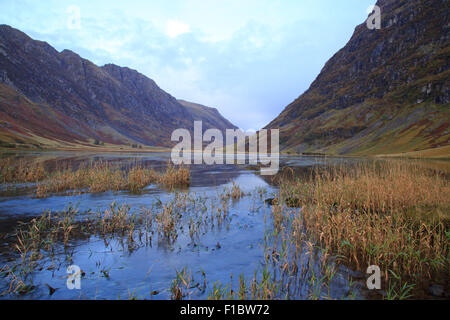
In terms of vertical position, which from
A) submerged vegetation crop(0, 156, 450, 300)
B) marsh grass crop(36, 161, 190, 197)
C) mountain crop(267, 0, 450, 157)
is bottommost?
submerged vegetation crop(0, 156, 450, 300)

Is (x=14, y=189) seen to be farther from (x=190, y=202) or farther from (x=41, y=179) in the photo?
(x=190, y=202)

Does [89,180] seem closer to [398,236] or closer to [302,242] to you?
[302,242]

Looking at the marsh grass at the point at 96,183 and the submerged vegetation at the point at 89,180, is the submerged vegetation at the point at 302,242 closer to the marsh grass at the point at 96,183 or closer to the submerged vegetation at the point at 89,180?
the marsh grass at the point at 96,183

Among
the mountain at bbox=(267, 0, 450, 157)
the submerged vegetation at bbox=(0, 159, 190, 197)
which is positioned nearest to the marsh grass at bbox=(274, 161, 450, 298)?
the submerged vegetation at bbox=(0, 159, 190, 197)

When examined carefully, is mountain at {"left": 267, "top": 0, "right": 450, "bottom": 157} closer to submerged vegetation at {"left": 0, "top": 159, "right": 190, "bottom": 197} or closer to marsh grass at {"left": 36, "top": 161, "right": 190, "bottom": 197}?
submerged vegetation at {"left": 0, "top": 159, "right": 190, "bottom": 197}

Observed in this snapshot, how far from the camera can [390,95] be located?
124m

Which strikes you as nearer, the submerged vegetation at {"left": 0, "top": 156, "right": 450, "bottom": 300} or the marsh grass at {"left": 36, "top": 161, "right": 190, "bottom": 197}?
the submerged vegetation at {"left": 0, "top": 156, "right": 450, "bottom": 300}

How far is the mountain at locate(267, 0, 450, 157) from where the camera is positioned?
298 feet

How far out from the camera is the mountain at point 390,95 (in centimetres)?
9094

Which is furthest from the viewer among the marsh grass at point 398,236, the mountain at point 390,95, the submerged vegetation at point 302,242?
the mountain at point 390,95

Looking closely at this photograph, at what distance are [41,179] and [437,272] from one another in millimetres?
26788

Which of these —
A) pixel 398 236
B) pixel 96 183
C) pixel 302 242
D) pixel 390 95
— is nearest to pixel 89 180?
pixel 96 183

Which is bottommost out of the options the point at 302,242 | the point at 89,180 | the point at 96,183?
the point at 302,242

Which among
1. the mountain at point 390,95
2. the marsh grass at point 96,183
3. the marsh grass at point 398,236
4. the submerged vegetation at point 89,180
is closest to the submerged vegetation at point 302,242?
the marsh grass at point 398,236
